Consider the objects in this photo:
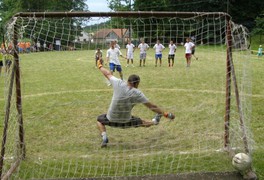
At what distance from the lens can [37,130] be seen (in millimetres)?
6848

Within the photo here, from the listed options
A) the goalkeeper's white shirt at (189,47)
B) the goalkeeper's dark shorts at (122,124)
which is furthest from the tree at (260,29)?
the goalkeeper's dark shorts at (122,124)

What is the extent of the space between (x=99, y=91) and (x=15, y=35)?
6.45 m

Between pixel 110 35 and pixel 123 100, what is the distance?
2707 mm

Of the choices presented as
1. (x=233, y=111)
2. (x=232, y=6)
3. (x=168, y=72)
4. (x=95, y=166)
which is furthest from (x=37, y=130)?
(x=232, y=6)

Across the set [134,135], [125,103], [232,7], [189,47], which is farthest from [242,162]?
[232,7]

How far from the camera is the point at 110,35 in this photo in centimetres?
796

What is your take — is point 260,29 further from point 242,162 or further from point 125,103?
point 242,162

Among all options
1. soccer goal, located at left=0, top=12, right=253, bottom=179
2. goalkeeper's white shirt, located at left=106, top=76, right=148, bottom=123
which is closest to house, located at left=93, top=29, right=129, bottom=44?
soccer goal, located at left=0, top=12, right=253, bottom=179

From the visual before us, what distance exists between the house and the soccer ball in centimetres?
361

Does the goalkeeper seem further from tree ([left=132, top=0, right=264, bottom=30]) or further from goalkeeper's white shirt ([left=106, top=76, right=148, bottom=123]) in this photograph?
tree ([left=132, top=0, right=264, bottom=30])

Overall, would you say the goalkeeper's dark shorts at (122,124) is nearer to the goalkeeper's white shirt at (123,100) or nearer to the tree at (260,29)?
the goalkeeper's white shirt at (123,100)

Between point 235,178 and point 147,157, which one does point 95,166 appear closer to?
point 147,157

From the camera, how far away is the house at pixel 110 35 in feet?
23.3

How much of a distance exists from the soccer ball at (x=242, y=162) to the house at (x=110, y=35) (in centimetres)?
361
